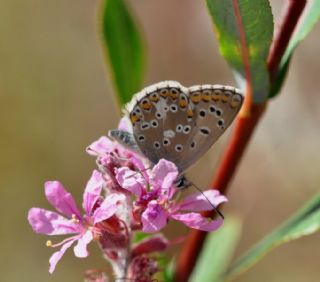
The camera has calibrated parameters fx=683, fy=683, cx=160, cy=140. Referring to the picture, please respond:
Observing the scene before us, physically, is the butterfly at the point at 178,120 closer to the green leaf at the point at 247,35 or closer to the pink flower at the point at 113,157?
the pink flower at the point at 113,157

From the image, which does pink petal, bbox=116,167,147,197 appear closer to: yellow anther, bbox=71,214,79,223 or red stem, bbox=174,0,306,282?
yellow anther, bbox=71,214,79,223

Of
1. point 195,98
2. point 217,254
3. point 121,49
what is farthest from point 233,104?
point 217,254

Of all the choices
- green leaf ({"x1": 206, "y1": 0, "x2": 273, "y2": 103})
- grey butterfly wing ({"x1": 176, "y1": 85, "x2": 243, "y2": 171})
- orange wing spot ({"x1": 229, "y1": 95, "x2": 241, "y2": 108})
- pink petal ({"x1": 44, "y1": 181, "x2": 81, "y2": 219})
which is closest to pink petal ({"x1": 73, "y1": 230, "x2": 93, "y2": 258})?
pink petal ({"x1": 44, "y1": 181, "x2": 81, "y2": 219})

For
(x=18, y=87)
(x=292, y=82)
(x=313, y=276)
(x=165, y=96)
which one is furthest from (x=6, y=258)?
(x=165, y=96)

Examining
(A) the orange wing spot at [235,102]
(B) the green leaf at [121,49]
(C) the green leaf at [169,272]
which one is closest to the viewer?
(A) the orange wing spot at [235,102]

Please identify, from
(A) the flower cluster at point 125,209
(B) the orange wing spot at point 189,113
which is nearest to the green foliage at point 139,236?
(A) the flower cluster at point 125,209

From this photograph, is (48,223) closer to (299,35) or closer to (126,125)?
(126,125)
